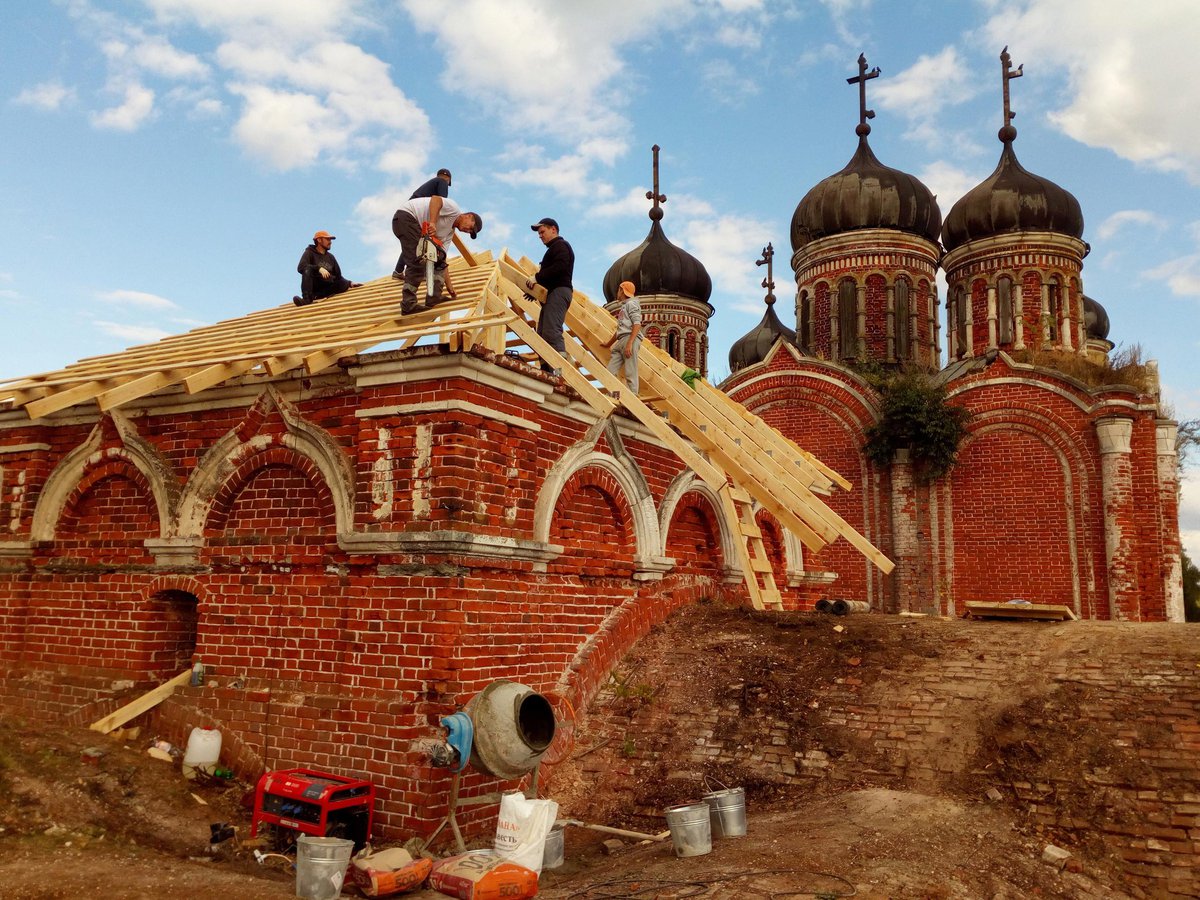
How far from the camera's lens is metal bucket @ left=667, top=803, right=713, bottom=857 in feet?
20.4

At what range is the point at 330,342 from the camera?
25.8 ft

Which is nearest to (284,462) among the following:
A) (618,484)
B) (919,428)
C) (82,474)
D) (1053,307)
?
(82,474)

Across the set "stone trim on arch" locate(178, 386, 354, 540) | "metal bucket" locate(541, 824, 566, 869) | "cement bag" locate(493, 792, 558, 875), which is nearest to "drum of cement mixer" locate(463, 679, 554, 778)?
"cement bag" locate(493, 792, 558, 875)

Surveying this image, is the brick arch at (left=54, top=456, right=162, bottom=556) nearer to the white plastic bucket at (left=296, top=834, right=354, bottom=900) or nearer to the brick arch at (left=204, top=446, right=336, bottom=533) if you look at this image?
the brick arch at (left=204, top=446, right=336, bottom=533)

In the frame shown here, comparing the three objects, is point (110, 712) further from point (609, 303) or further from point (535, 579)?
A: point (609, 303)

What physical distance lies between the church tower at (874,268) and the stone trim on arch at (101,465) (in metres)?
18.1

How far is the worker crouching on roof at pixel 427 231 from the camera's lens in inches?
349

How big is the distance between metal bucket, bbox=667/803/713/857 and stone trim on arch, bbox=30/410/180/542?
17.5 ft

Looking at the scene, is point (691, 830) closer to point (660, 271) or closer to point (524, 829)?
point (524, 829)

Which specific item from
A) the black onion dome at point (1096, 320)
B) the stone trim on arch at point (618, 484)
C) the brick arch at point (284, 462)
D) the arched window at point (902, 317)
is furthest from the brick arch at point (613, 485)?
the black onion dome at point (1096, 320)

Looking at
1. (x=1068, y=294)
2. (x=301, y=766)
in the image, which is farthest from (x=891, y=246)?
(x=301, y=766)

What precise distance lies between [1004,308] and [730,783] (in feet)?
62.3

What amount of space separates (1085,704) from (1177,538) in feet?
42.8

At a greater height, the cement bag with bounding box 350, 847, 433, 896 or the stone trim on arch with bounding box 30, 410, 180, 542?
the stone trim on arch with bounding box 30, 410, 180, 542
